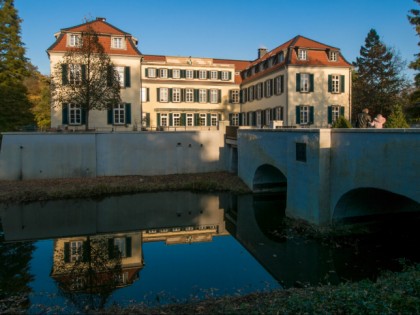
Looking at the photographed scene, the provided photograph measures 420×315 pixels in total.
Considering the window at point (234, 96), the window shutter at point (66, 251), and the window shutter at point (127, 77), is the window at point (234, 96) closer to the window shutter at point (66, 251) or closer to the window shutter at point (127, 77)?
the window shutter at point (127, 77)

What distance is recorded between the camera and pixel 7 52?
90.7 feet

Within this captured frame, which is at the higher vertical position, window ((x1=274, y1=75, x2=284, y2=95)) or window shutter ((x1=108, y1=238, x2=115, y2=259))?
window ((x1=274, y1=75, x2=284, y2=95))

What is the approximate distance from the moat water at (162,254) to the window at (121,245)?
3 centimetres

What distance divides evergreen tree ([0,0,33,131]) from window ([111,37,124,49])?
8.81 metres

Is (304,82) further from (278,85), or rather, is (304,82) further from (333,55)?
(333,55)

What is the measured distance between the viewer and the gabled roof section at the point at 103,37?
2331cm

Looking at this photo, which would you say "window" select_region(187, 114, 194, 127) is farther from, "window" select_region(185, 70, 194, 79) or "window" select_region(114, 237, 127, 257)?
"window" select_region(114, 237, 127, 257)

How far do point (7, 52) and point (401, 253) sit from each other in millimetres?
30218

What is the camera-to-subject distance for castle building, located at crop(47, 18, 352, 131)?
78.7 feet

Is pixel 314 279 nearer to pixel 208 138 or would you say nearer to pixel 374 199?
pixel 374 199

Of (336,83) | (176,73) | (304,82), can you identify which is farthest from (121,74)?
(336,83)

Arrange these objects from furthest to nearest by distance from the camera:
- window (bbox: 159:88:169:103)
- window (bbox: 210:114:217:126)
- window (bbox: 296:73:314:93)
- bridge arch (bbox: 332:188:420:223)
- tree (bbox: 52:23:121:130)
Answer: window (bbox: 210:114:217:126)
window (bbox: 159:88:169:103)
window (bbox: 296:73:314:93)
tree (bbox: 52:23:121:130)
bridge arch (bbox: 332:188:420:223)

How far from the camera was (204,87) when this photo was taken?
1314 inches

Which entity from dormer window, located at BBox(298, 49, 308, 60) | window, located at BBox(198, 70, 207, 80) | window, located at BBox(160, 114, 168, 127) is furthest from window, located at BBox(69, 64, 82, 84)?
dormer window, located at BBox(298, 49, 308, 60)
